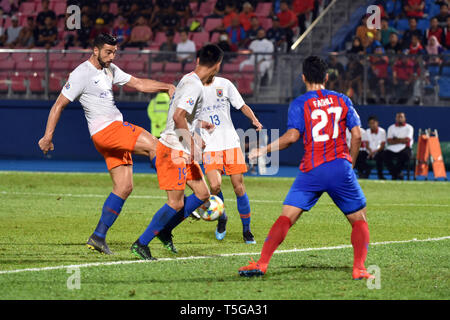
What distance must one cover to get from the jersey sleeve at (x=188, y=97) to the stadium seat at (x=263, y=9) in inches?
708

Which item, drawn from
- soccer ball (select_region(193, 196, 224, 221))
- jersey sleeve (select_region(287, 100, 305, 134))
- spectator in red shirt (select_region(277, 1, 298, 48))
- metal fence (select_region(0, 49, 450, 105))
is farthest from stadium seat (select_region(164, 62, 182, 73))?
jersey sleeve (select_region(287, 100, 305, 134))

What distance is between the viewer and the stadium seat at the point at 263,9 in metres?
25.7

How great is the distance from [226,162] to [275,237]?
3.18m

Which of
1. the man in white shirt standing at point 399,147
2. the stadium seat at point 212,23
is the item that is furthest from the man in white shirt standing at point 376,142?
the stadium seat at point 212,23

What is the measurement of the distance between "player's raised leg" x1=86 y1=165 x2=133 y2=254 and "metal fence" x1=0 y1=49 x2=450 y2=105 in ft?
41.7

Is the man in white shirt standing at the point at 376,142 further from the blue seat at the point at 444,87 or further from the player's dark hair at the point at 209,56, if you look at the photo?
the player's dark hair at the point at 209,56

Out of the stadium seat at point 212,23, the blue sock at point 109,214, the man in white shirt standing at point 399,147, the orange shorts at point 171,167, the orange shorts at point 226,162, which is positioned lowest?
the man in white shirt standing at point 399,147

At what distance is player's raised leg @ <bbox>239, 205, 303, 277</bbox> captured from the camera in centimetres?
730

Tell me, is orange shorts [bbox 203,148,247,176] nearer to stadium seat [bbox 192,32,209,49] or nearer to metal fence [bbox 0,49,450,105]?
metal fence [bbox 0,49,450,105]

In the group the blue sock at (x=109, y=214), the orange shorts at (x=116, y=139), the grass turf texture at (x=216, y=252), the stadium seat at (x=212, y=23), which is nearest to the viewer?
the grass turf texture at (x=216, y=252)

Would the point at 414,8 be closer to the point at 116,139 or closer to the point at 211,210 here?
the point at 211,210

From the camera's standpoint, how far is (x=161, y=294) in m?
6.66

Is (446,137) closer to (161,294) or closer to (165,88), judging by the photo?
(165,88)

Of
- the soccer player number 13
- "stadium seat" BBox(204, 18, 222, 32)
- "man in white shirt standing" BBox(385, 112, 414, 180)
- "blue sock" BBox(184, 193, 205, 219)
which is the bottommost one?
"man in white shirt standing" BBox(385, 112, 414, 180)
